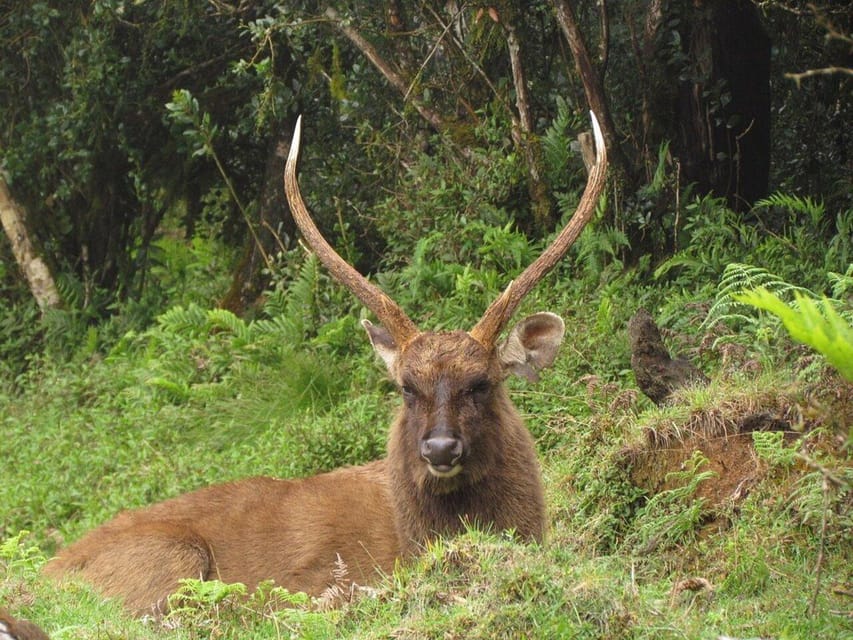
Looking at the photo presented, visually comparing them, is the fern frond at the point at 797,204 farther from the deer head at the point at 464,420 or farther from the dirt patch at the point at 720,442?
the deer head at the point at 464,420

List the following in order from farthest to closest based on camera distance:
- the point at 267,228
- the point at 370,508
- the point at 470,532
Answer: the point at 267,228
the point at 370,508
the point at 470,532

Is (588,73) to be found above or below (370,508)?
above

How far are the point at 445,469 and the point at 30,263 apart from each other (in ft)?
30.9

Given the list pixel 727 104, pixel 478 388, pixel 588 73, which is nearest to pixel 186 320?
pixel 588 73

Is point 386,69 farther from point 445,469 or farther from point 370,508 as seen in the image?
point 445,469

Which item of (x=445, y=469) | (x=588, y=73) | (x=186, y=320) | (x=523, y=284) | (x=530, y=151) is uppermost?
(x=588, y=73)

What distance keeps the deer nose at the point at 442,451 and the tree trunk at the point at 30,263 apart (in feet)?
29.8

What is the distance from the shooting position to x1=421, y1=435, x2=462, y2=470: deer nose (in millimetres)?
6977

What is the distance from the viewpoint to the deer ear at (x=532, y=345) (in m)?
7.69

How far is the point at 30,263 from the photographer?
1522cm

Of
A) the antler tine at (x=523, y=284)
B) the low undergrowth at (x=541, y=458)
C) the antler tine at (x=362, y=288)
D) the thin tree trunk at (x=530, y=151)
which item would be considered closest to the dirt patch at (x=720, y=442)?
the low undergrowth at (x=541, y=458)

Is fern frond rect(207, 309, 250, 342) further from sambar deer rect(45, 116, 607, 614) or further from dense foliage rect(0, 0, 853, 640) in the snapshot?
sambar deer rect(45, 116, 607, 614)

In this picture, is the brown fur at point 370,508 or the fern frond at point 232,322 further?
the fern frond at point 232,322

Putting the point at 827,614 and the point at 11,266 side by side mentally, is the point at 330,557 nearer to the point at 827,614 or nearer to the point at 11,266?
the point at 827,614
